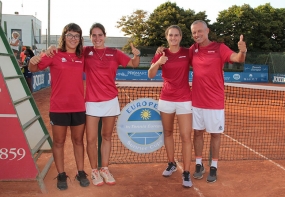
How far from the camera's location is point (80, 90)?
12.9 feet

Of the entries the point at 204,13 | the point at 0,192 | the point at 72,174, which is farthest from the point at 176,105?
the point at 204,13

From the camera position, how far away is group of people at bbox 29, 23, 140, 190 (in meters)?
3.83

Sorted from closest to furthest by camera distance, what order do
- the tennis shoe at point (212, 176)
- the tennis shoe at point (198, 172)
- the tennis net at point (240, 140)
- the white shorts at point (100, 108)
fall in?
1. the white shorts at point (100, 108)
2. the tennis shoe at point (212, 176)
3. the tennis shoe at point (198, 172)
4. the tennis net at point (240, 140)

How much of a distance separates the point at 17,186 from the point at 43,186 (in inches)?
17.8

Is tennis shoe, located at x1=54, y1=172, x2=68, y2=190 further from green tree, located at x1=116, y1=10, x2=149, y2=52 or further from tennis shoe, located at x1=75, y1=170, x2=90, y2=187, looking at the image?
green tree, located at x1=116, y1=10, x2=149, y2=52

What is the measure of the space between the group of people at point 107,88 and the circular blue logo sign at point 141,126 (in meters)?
0.50

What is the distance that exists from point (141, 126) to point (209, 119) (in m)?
1.16

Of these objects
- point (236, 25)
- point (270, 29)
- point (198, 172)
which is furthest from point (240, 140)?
point (270, 29)

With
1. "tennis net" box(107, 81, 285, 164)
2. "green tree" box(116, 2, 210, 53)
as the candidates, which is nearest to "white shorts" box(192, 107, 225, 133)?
"tennis net" box(107, 81, 285, 164)

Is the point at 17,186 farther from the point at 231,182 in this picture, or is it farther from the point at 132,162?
the point at 231,182

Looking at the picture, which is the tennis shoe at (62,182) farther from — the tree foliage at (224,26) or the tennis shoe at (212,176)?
the tree foliage at (224,26)

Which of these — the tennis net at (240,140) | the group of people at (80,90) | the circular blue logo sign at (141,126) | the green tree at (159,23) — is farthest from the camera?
the green tree at (159,23)

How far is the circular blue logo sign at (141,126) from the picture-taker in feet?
16.0

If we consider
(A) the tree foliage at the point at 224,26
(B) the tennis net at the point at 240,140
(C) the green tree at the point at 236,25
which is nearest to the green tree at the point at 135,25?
(A) the tree foliage at the point at 224,26
